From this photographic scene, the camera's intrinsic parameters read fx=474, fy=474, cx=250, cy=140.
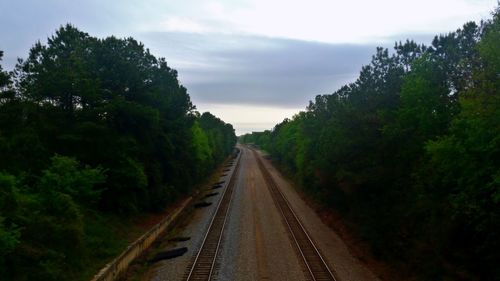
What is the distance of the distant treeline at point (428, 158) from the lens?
15.0m

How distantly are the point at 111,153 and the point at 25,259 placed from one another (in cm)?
1398

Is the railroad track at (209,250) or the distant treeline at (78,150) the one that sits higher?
the distant treeline at (78,150)

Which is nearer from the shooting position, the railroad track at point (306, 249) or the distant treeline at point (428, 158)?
the distant treeline at point (428, 158)

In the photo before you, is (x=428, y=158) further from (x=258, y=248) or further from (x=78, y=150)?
(x=78, y=150)

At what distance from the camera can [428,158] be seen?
21.1m

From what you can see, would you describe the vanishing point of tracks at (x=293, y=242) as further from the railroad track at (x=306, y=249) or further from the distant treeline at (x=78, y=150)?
the distant treeline at (x=78, y=150)

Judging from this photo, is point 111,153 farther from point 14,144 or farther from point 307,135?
point 307,135

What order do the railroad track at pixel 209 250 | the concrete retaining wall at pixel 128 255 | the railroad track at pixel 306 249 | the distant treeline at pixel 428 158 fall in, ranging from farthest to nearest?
the railroad track at pixel 306 249
the railroad track at pixel 209 250
the concrete retaining wall at pixel 128 255
the distant treeline at pixel 428 158


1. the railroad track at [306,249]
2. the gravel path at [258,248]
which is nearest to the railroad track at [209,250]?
the gravel path at [258,248]

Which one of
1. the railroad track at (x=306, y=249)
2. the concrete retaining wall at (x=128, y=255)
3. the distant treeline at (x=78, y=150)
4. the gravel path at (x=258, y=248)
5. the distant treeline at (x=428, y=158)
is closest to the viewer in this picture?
the distant treeline at (x=428, y=158)

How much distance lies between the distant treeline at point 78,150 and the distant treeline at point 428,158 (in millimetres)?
13267

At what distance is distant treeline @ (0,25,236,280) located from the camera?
1711 centimetres

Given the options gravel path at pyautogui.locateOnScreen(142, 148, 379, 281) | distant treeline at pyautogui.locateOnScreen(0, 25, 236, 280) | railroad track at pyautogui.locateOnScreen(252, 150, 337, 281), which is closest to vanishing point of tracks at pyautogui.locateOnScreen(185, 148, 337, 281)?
railroad track at pyautogui.locateOnScreen(252, 150, 337, 281)

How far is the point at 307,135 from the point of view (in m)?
57.3
